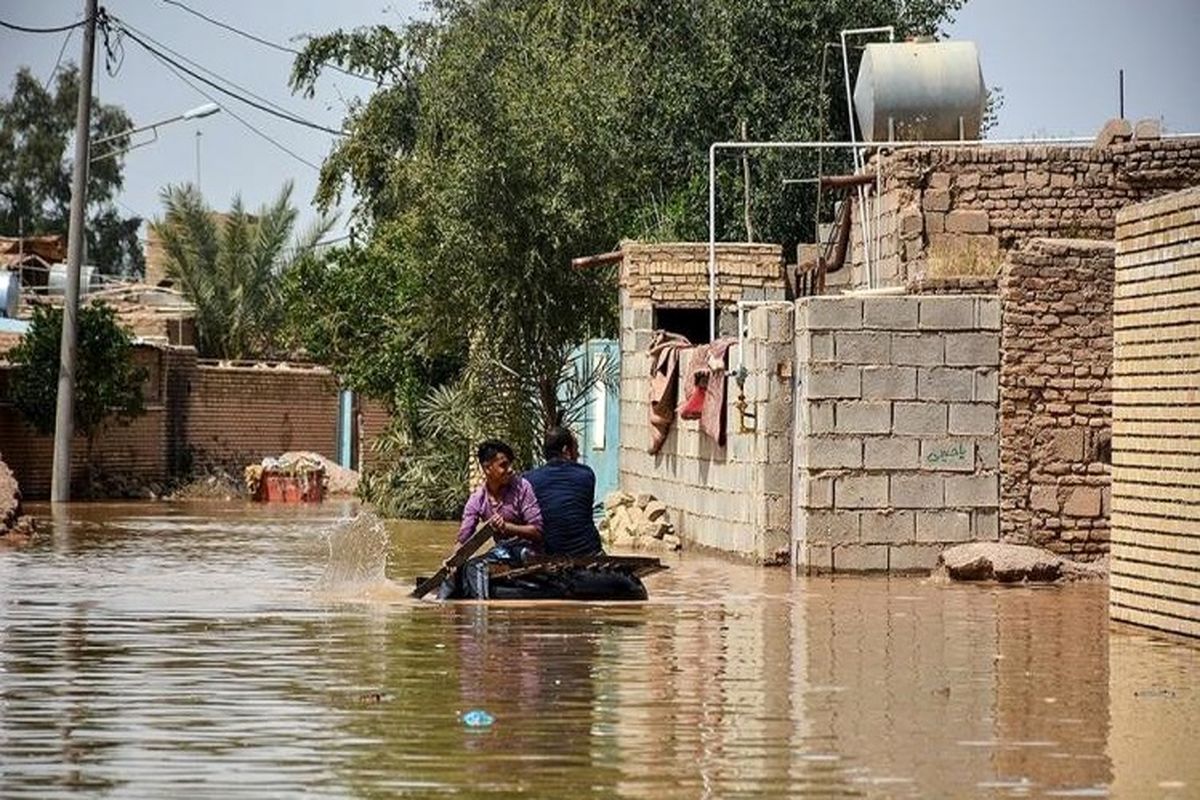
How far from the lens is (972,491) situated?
71.6ft

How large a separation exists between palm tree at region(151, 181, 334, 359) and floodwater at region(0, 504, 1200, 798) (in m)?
35.0

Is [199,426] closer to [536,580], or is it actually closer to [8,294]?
[8,294]

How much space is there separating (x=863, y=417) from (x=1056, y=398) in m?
1.68

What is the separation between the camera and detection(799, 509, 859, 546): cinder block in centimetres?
2167

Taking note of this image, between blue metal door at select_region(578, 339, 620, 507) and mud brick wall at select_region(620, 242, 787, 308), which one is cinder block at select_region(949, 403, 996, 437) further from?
blue metal door at select_region(578, 339, 620, 507)

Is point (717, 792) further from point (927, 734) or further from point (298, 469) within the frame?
point (298, 469)

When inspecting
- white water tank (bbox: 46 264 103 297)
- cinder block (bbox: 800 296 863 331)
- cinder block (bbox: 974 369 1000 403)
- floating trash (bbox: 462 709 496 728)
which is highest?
white water tank (bbox: 46 264 103 297)

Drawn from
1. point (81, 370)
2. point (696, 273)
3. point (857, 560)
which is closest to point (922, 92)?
point (696, 273)

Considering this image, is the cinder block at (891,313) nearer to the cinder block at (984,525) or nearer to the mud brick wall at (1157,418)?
the cinder block at (984,525)

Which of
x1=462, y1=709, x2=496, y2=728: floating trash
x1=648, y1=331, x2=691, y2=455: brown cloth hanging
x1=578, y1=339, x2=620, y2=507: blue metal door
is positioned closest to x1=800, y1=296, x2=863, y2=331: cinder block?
x1=648, y1=331, x2=691, y2=455: brown cloth hanging

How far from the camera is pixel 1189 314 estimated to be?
50.6ft

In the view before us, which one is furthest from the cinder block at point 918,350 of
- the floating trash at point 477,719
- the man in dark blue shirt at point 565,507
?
the floating trash at point 477,719

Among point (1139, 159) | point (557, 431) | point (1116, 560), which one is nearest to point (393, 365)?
point (1139, 159)

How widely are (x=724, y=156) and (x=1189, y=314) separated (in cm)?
2532
